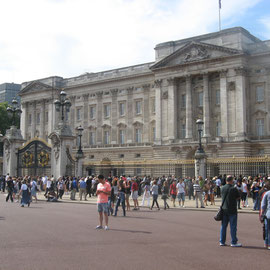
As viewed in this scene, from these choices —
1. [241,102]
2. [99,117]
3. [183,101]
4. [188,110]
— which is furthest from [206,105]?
[99,117]

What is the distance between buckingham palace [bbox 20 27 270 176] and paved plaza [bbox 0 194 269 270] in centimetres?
2226

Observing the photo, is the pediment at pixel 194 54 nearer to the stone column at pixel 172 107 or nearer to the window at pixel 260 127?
the stone column at pixel 172 107

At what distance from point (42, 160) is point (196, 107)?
27.0 meters

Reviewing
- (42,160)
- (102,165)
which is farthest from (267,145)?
(42,160)

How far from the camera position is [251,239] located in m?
11.3

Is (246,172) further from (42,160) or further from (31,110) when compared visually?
(31,110)

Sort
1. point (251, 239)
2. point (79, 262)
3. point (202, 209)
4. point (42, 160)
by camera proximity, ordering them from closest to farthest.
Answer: point (79, 262)
point (251, 239)
point (202, 209)
point (42, 160)

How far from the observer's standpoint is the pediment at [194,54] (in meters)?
49.3

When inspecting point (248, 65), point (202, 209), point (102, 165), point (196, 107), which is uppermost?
point (248, 65)

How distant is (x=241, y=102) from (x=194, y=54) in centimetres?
911

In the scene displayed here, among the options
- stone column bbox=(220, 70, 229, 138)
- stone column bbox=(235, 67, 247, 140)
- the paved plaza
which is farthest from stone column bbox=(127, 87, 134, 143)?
the paved plaza

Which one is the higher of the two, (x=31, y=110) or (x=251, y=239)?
(x=31, y=110)

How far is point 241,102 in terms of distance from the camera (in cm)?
4797

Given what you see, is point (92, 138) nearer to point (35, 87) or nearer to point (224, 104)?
point (35, 87)
